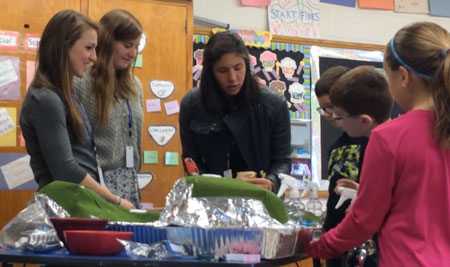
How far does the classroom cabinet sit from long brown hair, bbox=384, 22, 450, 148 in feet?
6.49

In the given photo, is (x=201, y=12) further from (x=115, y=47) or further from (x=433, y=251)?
(x=433, y=251)

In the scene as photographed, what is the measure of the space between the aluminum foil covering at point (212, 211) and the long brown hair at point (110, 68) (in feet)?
2.51

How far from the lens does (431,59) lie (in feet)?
4.32

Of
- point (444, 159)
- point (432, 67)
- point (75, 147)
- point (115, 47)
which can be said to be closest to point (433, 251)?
point (444, 159)

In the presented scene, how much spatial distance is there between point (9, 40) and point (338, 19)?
6.82 feet

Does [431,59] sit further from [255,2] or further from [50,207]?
[255,2]

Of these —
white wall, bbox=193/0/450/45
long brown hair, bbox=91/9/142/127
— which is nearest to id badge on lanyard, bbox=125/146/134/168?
long brown hair, bbox=91/9/142/127

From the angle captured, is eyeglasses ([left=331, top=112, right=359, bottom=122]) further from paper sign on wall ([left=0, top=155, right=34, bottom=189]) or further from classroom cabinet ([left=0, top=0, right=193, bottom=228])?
paper sign on wall ([left=0, top=155, right=34, bottom=189])

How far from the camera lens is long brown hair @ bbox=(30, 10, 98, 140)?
1752 mm

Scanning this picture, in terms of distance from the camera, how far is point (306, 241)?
1.32 m

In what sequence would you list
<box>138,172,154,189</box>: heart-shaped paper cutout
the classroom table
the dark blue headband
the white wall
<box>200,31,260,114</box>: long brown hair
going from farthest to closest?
the white wall
<box>138,172,154,189</box>: heart-shaped paper cutout
<box>200,31,260,114</box>: long brown hair
the dark blue headband
the classroom table

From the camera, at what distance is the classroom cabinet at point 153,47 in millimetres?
2965

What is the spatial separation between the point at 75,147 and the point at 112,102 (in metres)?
0.24

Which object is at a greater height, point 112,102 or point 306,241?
point 112,102
